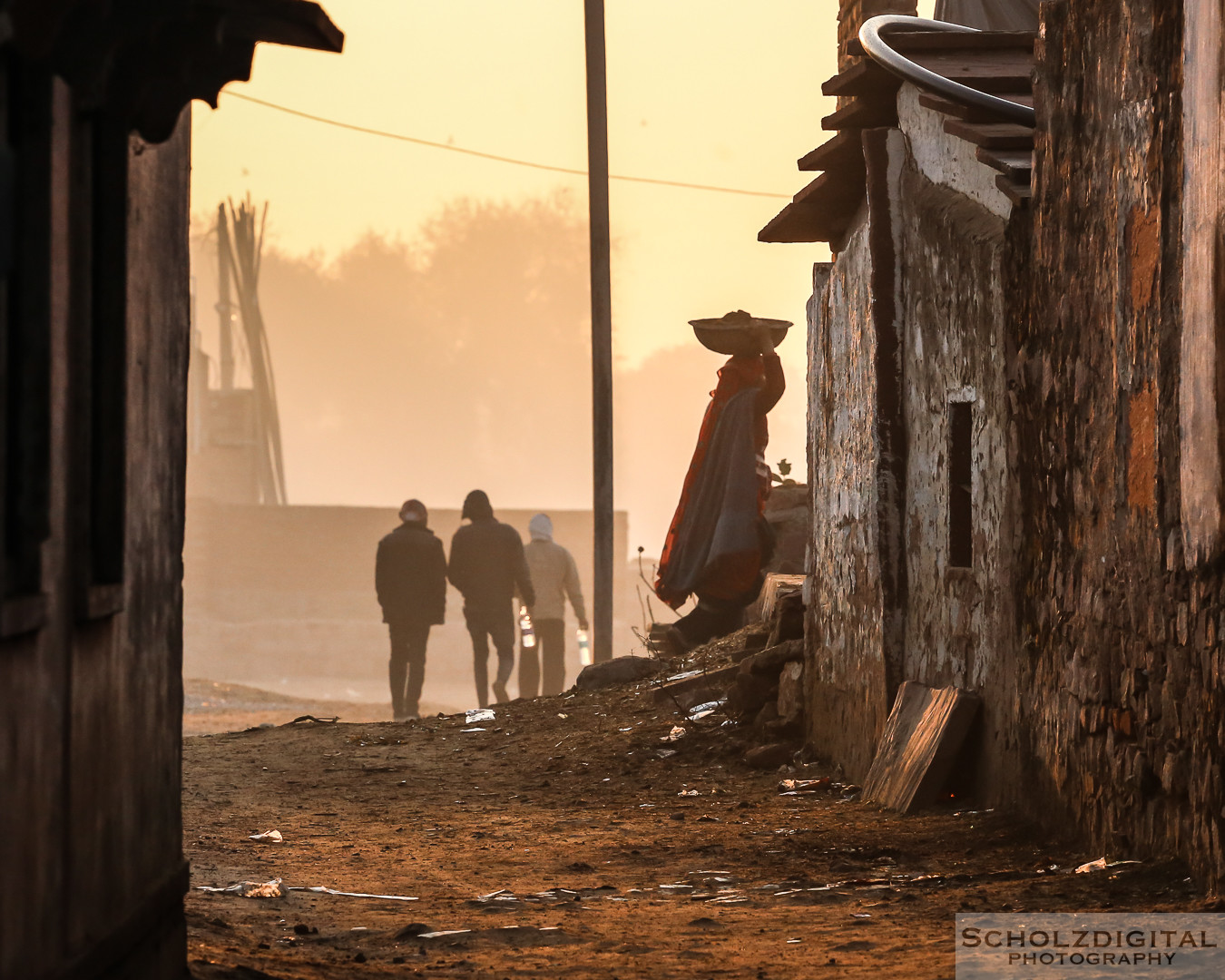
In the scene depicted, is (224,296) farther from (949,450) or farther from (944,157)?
(949,450)

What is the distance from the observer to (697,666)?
10.8 meters

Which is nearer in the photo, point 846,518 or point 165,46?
point 165,46

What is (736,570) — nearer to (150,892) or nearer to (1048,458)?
(1048,458)

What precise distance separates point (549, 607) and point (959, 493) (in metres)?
8.24

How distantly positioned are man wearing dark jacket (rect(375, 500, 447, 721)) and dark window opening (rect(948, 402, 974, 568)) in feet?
25.5

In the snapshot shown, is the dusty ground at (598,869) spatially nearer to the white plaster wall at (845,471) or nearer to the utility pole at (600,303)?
the white plaster wall at (845,471)

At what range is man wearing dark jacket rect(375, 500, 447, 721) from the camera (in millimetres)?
14016

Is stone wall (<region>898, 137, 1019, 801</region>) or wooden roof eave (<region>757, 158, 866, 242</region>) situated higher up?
wooden roof eave (<region>757, 158, 866, 242</region>)

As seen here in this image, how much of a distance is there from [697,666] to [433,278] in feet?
173

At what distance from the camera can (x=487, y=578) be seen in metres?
14.1

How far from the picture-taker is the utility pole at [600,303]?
14.4 m

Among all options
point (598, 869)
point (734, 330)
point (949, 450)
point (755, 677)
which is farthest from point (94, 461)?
point (734, 330)

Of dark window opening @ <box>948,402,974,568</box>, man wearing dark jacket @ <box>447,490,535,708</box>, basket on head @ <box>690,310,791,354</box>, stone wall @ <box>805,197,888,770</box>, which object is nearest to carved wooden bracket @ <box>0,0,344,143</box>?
dark window opening @ <box>948,402,974,568</box>

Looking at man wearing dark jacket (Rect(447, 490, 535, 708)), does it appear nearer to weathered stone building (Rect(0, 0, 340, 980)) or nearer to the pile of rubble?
the pile of rubble
